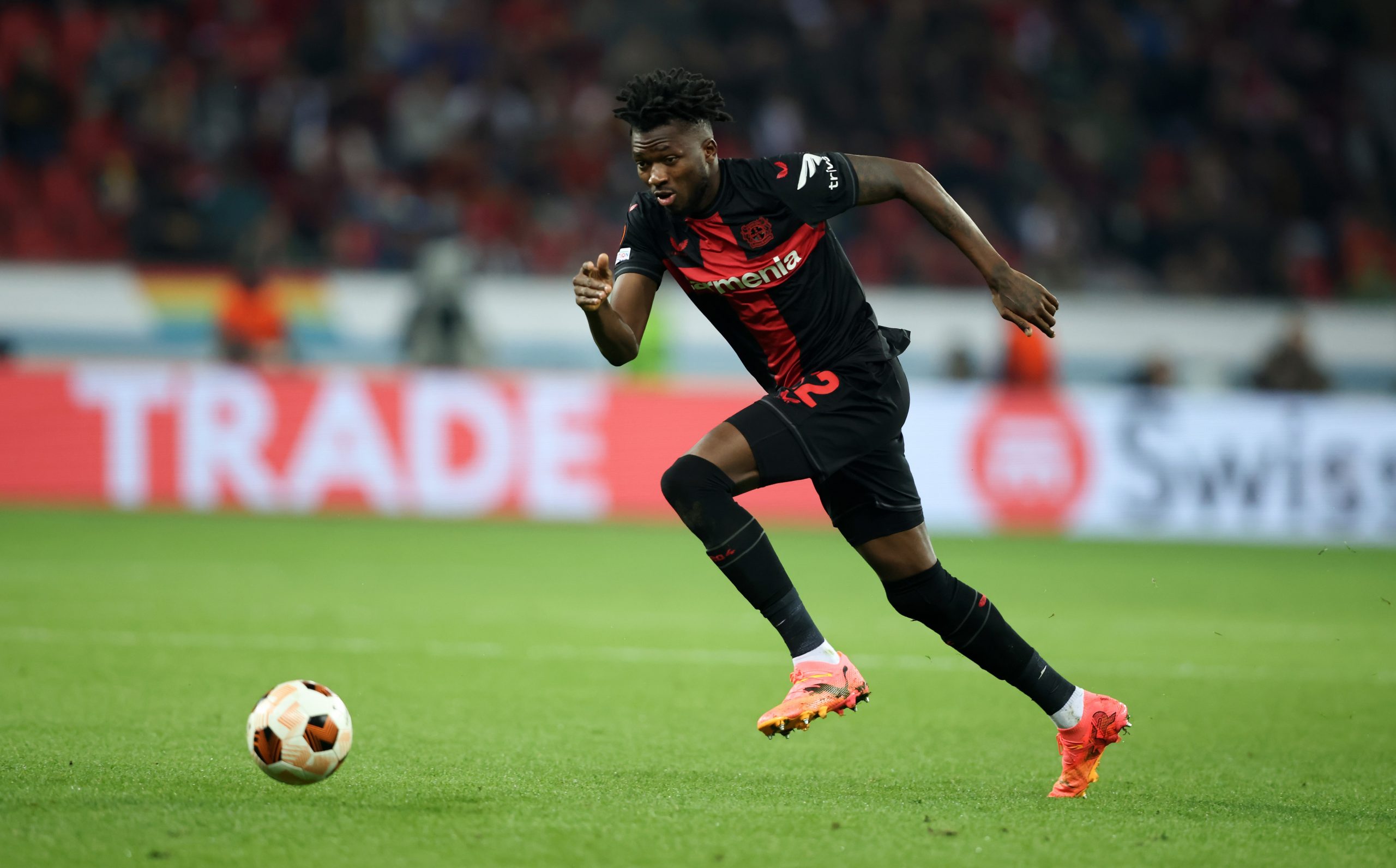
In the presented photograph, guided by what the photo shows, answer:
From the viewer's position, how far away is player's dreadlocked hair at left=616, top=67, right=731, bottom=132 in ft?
14.0

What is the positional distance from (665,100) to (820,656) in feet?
5.23

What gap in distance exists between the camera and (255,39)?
16.4 metres

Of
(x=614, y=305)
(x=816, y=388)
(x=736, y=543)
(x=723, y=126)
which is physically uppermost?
(x=723, y=126)

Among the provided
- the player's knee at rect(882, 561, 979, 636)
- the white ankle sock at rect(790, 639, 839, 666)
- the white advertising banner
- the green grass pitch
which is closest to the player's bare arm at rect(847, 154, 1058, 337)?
the player's knee at rect(882, 561, 979, 636)

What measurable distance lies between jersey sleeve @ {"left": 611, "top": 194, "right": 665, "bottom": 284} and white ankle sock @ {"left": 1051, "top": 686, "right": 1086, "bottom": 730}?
1732mm

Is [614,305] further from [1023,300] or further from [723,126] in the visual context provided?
[723,126]

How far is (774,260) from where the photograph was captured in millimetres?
4410

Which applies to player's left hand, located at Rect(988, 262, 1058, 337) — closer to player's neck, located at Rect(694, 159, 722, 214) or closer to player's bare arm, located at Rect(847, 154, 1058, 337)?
player's bare arm, located at Rect(847, 154, 1058, 337)

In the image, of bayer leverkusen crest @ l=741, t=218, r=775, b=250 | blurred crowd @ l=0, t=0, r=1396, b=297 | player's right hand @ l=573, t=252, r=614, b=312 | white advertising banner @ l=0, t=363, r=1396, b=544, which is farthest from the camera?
blurred crowd @ l=0, t=0, r=1396, b=297

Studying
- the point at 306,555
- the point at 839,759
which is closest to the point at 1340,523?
the point at 306,555

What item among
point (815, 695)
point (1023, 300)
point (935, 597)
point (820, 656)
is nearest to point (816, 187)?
point (1023, 300)

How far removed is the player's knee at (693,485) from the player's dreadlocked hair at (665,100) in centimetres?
95

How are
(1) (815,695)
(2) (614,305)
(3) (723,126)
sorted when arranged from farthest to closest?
1. (3) (723,126)
2. (2) (614,305)
3. (1) (815,695)

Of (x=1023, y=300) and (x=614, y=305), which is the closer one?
(x=1023, y=300)
